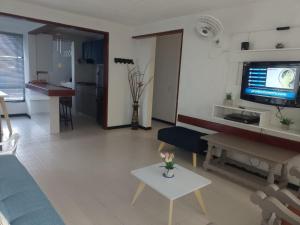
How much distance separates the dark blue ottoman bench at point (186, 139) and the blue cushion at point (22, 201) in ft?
7.20

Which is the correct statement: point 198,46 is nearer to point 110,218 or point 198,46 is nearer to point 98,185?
point 98,185

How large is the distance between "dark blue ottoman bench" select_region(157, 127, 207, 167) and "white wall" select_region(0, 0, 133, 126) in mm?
1803

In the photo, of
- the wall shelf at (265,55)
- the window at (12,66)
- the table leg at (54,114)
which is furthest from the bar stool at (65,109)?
the wall shelf at (265,55)

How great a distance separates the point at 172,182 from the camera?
6.99 ft

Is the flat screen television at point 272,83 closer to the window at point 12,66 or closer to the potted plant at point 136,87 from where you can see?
the potted plant at point 136,87

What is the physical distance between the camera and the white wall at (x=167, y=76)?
5939 mm

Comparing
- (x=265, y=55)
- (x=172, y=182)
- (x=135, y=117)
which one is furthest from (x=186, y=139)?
(x=135, y=117)

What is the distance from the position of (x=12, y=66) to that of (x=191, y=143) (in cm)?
523

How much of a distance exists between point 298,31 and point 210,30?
1.16 metres

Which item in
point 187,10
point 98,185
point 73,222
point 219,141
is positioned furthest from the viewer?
point 187,10

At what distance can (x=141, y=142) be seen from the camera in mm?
4504

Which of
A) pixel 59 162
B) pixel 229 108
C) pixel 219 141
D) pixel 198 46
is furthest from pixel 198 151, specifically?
pixel 59 162

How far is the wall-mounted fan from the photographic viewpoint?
3270mm

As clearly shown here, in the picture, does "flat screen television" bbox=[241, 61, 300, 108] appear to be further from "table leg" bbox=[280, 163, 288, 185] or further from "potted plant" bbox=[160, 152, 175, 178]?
"potted plant" bbox=[160, 152, 175, 178]
